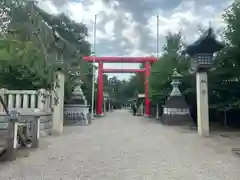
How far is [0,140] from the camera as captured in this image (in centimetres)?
638

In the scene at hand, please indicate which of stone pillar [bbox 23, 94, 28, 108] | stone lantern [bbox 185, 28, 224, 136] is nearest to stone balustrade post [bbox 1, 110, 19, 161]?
stone pillar [bbox 23, 94, 28, 108]

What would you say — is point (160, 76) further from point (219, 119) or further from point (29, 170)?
point (29, 170)

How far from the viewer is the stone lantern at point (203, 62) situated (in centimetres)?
813

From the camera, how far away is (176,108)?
43.8 ft

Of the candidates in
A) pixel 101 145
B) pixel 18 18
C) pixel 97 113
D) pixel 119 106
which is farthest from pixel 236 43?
pixel 119 106

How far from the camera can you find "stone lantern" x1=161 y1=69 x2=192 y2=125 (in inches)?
522

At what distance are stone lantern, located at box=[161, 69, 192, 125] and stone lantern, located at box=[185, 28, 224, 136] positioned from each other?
179 inches

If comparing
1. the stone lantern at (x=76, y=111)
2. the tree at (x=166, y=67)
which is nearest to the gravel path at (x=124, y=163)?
the stone lantern at (x=76, y=111)

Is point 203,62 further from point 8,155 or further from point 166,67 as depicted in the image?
point 166,67

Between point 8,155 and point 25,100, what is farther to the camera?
point 25,100

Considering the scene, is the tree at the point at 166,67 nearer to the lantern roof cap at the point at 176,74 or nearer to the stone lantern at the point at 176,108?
the lantern roof cap at the point at 176,74

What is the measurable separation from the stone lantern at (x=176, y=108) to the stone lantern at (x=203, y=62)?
4538 millimetres

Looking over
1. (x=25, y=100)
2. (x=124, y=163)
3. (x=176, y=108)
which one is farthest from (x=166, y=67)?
(x=124, y=163)

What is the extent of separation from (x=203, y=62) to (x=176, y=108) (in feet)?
17.4
